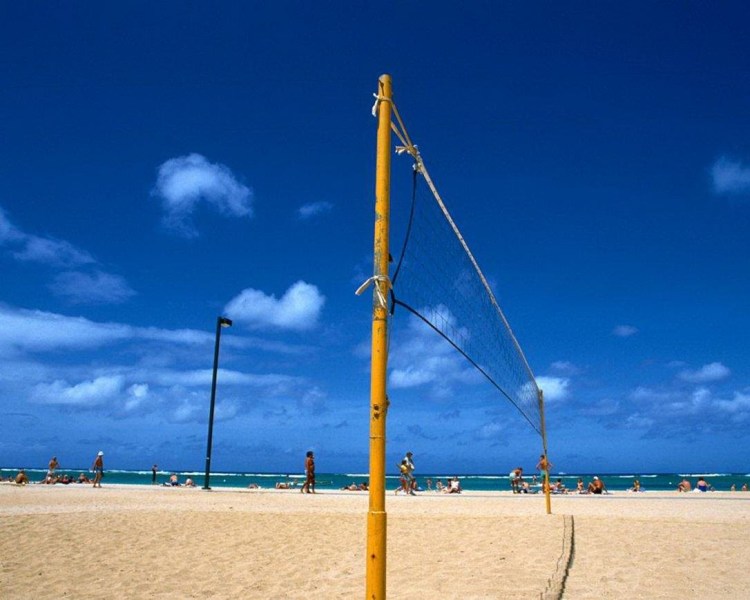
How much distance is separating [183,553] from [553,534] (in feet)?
17.9

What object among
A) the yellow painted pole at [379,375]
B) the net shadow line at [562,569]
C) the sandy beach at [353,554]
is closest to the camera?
the yellow painted pole at [379,375]

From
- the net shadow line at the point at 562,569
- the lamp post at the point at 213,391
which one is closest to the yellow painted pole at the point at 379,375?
the net shadow line at the point at 562,569

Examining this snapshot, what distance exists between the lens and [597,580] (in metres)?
6.03

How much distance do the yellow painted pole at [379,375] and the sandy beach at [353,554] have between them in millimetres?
2890

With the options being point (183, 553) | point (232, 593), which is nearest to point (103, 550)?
point (183, 553)

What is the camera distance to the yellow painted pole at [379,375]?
10.2 ft

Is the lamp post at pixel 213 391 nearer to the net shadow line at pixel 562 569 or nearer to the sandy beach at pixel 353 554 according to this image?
the sandy beach at pixel 353 554

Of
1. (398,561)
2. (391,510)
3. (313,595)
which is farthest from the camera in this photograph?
(391,510)

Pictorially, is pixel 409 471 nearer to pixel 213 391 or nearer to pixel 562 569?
pixel 213 391

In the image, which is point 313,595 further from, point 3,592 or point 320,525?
point 320,525

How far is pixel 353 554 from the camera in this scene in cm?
741

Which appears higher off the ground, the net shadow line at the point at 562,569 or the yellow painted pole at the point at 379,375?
the yellow painted pole at the point at 379,375

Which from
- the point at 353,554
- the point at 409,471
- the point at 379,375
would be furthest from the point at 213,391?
the point at 379,375

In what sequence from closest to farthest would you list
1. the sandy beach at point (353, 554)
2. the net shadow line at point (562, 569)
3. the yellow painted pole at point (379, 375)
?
the yellow painted pole at point (379, 375) < the net shadow line at point (562, 569) < the sandy beach at point (353, 554)
